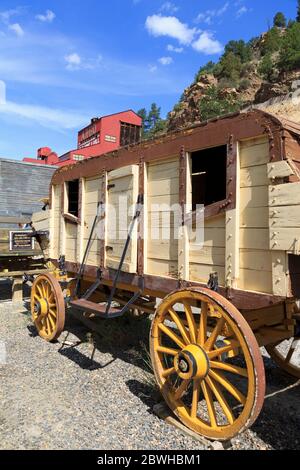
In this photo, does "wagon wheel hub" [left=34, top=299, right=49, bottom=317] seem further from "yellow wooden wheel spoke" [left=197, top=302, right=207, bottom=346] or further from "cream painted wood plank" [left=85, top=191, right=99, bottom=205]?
"yellow wooden wheel spoke" [left=197, top=302, right=207, bottom=346]

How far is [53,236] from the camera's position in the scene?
6.58m

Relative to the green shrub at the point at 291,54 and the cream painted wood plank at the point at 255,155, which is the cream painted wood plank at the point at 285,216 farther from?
the green shrub at the point at 291,54

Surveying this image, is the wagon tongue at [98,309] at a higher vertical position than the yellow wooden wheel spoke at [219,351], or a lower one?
higher

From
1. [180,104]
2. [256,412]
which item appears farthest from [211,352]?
[180,104]

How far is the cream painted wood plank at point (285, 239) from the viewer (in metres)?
2.74

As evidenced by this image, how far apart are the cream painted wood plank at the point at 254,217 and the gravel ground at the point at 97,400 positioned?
189cm

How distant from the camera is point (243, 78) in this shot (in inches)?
2037

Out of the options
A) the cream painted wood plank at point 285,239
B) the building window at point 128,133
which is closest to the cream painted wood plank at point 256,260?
the cream painted wood plank at point 285,239

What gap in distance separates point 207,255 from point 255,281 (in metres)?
0.59

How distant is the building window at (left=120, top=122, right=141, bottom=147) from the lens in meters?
35.8

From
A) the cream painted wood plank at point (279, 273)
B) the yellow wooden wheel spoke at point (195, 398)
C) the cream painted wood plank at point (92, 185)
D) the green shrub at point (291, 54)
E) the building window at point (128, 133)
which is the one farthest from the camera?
the green shrub at point (291, 54)
